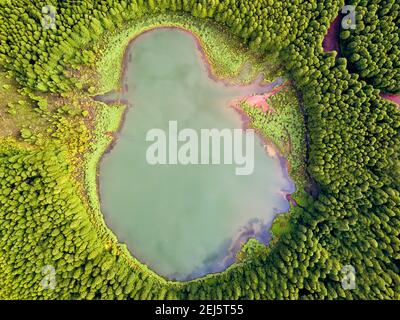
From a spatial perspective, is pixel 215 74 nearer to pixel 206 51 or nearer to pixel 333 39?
pixel 206 51

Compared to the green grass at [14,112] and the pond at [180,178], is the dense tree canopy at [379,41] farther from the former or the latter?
the green grass at [14,112]

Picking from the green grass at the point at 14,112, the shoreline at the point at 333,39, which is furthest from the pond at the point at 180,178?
the green grass at the point at 14,112

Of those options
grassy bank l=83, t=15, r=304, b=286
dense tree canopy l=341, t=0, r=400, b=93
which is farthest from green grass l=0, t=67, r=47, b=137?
dense tree canopy l=341, t=0, r=400, b=93

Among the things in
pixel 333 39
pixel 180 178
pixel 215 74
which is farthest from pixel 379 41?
pixel 180 178

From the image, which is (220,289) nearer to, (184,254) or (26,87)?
(184,254)

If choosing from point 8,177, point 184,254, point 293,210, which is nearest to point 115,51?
point 8,177

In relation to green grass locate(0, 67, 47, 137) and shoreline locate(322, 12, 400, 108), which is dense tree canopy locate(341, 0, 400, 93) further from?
green grass locate(0, 67, 47, 137)
